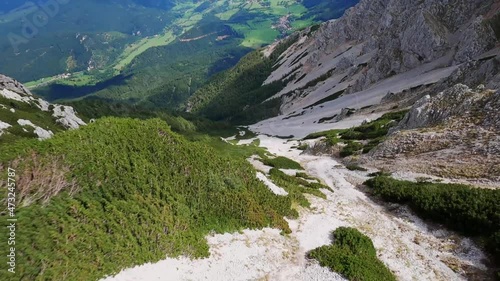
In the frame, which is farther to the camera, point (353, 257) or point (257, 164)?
point (257, 164)

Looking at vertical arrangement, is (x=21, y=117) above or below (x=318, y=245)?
above

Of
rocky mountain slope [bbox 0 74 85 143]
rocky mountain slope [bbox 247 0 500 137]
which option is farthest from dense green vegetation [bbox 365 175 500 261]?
rocky mountain slope [bbox 247 0 500 137]

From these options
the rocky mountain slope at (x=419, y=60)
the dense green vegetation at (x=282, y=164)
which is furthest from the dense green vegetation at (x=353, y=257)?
the rocky mountain slope at (x=419, y=60)

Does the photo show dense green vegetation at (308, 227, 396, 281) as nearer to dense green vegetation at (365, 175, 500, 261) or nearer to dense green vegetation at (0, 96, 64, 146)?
dense green vegetation at (365, 175, 500, 261)

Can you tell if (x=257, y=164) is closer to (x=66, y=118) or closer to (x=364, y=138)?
(x=364, y=138)

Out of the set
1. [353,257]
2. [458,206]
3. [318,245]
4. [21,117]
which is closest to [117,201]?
[318,245]

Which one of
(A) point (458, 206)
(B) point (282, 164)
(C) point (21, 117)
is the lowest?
(B) point (282, 164)
